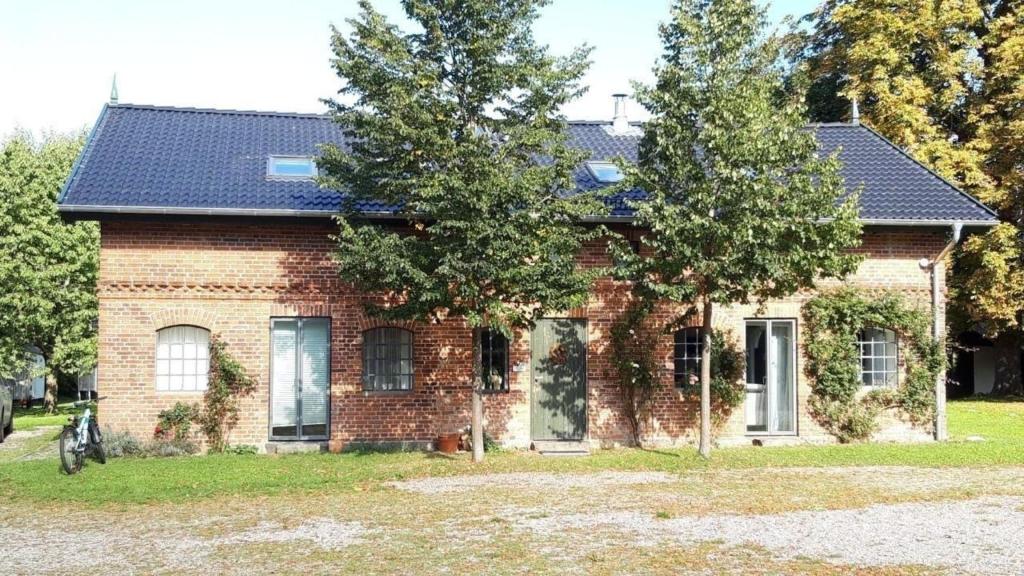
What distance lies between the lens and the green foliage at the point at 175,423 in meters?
15.2

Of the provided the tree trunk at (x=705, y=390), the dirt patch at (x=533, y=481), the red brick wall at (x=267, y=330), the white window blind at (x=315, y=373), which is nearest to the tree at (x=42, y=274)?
the red brick wall at (x=267, y=330)

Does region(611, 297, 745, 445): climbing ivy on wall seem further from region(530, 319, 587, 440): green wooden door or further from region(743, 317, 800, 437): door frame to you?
region(530, 319, 587, 440): green wooden door

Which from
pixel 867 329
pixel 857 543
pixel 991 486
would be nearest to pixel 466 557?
pixel 857 543

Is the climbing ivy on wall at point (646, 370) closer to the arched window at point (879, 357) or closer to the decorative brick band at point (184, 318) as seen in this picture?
the arched window at point (879, 357)

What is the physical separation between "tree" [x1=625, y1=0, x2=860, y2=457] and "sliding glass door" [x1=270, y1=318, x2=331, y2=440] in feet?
17.0

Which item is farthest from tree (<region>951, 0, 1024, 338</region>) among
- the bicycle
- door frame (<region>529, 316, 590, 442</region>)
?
the bicycle

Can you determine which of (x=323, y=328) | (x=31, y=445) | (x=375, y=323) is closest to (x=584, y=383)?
(x=375, y=323)

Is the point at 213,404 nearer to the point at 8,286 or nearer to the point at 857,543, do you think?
the point at 857,543

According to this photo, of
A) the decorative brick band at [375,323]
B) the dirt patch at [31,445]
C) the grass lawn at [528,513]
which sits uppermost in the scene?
the decorative brick band at [375,323]

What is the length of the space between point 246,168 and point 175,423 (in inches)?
172

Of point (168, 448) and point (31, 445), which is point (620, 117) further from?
point (31, 445)

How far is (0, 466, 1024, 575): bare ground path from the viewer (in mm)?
7969

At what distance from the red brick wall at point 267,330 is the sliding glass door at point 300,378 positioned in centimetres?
16

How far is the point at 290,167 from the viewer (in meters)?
17.0
